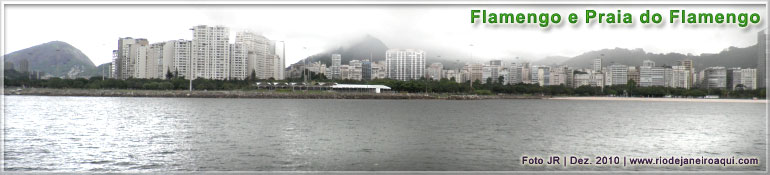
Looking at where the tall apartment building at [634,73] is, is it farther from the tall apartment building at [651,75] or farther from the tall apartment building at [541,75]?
the tall apartment building at [541,75]

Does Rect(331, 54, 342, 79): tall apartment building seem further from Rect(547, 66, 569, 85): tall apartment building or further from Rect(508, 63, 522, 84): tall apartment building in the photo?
Rect(547, 66, 569, 85): tall apartment building

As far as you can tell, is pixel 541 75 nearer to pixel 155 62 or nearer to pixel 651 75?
pixel 651 75

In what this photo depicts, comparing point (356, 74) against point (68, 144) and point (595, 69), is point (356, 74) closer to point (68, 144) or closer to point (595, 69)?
point (595, 69)

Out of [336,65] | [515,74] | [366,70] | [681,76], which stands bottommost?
[681,76]

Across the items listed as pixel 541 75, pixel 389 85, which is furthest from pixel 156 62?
pixel 541 75

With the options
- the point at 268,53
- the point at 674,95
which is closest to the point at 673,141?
the point at 674,95

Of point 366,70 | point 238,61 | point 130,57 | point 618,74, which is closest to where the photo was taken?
point 130,57

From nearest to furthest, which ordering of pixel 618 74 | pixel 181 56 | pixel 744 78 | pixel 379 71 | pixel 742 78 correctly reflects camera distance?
pixel 744 78, pixel 742 78, pixel 181 56, pixel 618 74, pixel 379 71

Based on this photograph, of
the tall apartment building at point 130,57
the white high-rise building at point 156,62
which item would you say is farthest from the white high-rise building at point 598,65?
the tall apartment building at point 130,57
